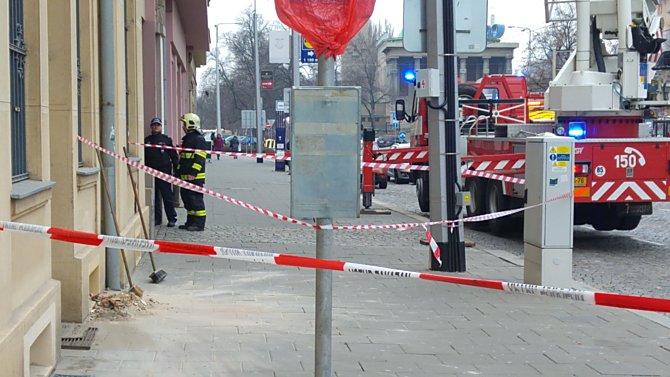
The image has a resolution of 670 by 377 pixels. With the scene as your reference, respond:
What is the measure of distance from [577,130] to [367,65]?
59.4 m

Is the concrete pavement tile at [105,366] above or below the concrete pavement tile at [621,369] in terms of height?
above

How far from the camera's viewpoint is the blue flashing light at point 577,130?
13.8m

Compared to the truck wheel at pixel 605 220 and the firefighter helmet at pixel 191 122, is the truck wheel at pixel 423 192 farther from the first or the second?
the firefighter helmet at pixel 191 122

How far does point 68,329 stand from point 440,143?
4.91m

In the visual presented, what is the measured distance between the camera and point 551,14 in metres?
14.8

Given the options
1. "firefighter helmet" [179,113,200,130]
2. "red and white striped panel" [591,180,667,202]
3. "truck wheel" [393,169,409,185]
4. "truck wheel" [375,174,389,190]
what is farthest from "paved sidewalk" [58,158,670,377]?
"truck wheel" [393,169,409,185]

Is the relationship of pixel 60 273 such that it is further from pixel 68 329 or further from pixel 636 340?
pixel 636 340

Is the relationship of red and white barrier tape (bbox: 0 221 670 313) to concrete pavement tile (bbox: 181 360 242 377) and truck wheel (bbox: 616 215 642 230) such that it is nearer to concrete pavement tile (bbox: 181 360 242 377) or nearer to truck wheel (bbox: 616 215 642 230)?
concrete pavement tile (bbox: 181 360 242 377)

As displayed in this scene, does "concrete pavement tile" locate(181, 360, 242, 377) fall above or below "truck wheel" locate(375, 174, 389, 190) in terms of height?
below

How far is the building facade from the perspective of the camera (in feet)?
16.0

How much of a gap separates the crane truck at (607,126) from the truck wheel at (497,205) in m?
0.02

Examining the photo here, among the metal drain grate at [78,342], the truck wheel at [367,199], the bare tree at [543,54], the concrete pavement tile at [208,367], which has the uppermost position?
the bare tree at [543,54]

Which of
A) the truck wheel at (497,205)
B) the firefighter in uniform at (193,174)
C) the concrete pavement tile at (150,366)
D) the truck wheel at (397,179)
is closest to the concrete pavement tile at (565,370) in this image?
the concrete pavement tile at (150,366)

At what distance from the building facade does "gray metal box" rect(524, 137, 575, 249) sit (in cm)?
406
